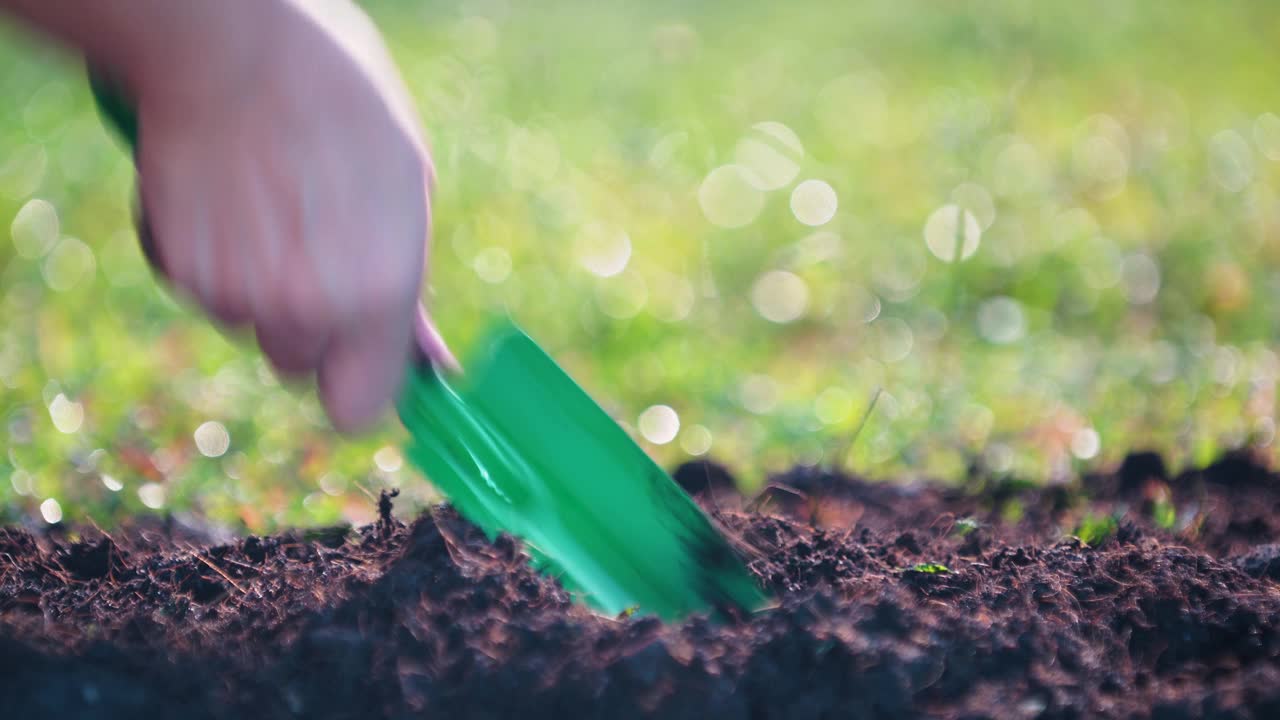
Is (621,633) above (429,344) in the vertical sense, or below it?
below

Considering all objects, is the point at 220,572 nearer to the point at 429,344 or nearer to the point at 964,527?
the point at 429,344

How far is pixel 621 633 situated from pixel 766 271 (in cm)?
300

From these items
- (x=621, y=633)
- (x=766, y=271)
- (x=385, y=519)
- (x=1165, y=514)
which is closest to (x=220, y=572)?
(x=385, y=519)

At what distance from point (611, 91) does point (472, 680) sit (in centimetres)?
582

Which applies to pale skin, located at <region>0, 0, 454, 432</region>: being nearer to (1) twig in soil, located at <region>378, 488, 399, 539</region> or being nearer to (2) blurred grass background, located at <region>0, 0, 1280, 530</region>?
(2) blurred grass background, located at <region>0, 0, 1280, 530</region>

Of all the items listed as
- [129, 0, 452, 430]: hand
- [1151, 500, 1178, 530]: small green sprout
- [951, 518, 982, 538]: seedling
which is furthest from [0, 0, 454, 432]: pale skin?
[1151, 500, 1178, 530]: small green sprout

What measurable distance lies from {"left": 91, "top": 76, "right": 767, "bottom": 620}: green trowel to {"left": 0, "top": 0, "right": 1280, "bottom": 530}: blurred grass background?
367 mm

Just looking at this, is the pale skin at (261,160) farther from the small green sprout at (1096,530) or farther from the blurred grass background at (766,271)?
the small green sprout at (1096,530)

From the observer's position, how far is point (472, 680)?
4.78ft

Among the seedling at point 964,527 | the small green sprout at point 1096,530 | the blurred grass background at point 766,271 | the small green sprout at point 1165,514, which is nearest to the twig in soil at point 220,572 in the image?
the blurred grass background at point 766,271

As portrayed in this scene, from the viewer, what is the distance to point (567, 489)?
1.78 metres

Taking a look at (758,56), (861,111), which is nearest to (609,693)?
(861,111)

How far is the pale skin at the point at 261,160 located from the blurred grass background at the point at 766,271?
9.4 inches

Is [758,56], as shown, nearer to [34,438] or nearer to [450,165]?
[450,165]
